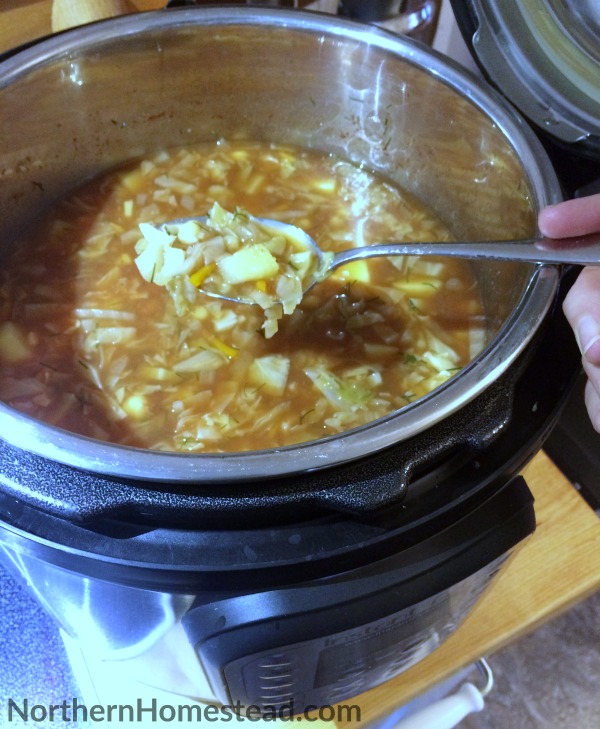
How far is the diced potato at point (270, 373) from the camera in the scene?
1.20 metres

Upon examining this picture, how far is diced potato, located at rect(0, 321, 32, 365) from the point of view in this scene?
4.15 feet

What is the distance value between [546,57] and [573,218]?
1.46ft

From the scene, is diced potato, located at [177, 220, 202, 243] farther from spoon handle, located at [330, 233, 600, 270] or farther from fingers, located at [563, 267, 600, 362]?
fingers, located at [563, 267, 600, 362]

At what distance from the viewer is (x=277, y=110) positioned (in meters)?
1.60

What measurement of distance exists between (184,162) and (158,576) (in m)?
1.13

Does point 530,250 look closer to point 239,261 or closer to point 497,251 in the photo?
point 497,251

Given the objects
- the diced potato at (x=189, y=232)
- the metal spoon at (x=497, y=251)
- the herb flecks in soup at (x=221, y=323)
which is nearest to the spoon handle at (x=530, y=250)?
the metal spoon at (x=497, y=251)

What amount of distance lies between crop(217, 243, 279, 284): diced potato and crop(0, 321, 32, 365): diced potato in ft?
1.34

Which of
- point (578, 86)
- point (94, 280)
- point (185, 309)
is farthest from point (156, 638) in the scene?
point (578, 86)

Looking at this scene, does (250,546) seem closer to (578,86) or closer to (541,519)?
(541,519)

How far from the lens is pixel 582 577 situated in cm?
129

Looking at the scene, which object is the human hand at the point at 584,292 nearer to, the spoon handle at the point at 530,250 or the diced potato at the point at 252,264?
the spoon handle at the point at 530,250

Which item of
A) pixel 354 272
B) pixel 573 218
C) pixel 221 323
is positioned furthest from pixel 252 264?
pixel 573 218

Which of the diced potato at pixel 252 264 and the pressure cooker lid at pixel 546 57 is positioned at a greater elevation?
the pressure cooker lid at pixel 546 57
